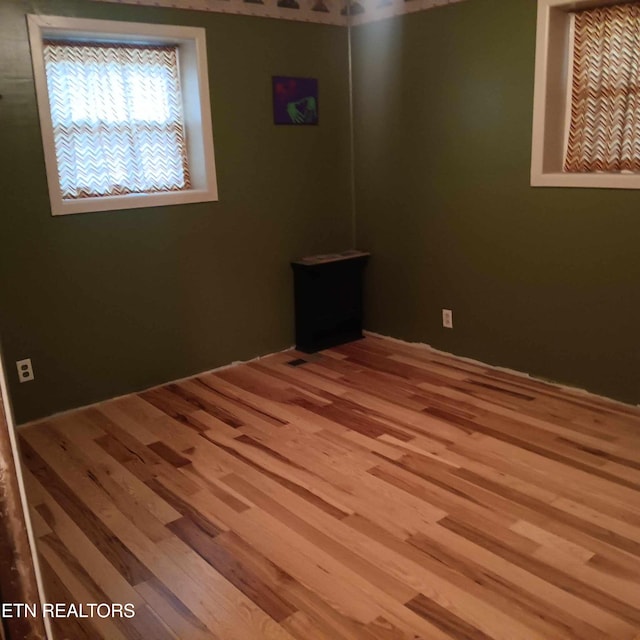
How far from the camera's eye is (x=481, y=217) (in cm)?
386

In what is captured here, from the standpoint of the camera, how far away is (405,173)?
4.24 meters

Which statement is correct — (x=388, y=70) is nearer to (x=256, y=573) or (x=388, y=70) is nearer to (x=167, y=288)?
(x=167, y=288)

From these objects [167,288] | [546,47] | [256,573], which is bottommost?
[256,573]

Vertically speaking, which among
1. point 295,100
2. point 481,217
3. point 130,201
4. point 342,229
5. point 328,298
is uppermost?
point 295,100

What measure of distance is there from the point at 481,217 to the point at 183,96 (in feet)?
6.18

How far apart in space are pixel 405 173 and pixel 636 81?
1449mm

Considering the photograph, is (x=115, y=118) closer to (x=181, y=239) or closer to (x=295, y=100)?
(x=181, y=239)

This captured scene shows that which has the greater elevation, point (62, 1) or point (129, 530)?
point (62, 1)

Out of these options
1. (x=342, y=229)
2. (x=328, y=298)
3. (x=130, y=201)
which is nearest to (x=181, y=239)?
(x=130, y=201)

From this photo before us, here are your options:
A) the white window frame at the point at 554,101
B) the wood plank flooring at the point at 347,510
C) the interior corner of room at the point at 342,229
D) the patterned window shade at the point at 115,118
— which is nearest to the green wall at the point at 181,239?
the interior corner of room at the point at 342,229

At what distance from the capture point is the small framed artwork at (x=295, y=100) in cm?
411

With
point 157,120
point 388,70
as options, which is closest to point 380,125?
point 388,70

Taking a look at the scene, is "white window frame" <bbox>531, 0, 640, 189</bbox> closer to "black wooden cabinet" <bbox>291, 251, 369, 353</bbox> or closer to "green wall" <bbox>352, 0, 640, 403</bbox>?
"green wall" <bbox>352, 0, 640, 403</bbox>

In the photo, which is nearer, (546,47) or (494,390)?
(546,47)
